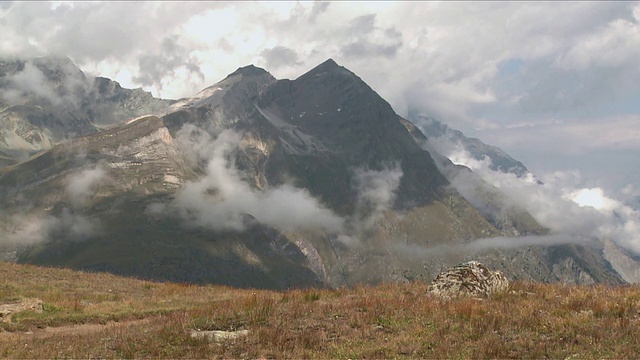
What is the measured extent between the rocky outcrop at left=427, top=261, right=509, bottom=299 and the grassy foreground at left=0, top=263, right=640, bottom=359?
88cm

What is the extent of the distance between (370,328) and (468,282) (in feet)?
24.3

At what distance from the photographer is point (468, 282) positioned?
71.4 feet

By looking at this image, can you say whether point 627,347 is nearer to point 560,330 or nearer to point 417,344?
point 560,330

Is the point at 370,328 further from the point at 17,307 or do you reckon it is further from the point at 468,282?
the point at 17,307

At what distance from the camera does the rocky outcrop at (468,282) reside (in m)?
21.4

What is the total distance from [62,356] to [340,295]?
42.6 feet

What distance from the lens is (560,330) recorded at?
48.3 feet

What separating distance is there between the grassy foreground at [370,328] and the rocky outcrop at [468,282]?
0.88 meters

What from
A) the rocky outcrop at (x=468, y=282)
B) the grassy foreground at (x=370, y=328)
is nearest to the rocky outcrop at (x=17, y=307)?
the grassy foreground at (x=370, y=328)

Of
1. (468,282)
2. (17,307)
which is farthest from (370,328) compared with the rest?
(17,307)

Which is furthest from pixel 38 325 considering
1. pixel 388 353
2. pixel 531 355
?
pixel 531 355

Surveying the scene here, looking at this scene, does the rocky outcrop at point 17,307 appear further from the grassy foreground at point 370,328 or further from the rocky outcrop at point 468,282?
the rocky outcrop at point 468,282

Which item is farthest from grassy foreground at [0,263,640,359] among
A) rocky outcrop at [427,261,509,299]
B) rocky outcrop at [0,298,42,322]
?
rocky outcrop at [427,261,509,299]

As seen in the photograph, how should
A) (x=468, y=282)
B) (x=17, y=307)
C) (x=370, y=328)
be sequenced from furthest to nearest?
1. (x=17, y=307)
2. (x=468, y=282)
3. (x=370, y=328)
